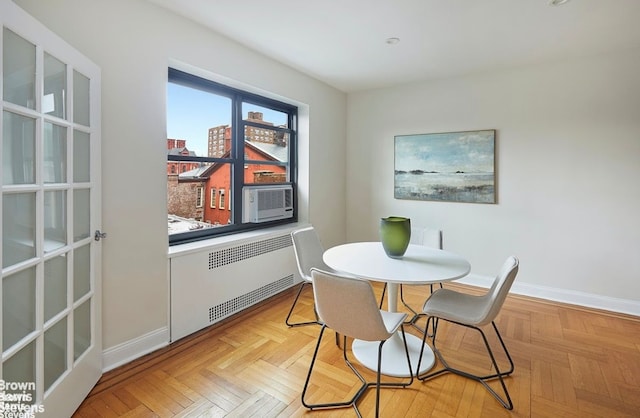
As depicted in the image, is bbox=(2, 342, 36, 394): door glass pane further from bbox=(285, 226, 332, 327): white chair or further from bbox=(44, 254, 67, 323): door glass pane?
bbox=(285, 226, 332, 327): white chair

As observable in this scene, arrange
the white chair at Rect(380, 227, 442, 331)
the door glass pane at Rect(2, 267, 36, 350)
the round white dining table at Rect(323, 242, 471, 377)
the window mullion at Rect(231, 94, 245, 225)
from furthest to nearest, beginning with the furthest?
the window mullion at Rect(231, 94, 245, 225)
the white chair at Rect(380, 227, 442, 331)
the round white dining table at Rect(323, 242, 471, 377)
the door glass pane at Rect(2, 267, 36, 350)

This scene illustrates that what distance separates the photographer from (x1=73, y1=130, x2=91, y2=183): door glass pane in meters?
1.77

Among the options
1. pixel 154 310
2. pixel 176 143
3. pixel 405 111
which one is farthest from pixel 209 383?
pixel 405 111

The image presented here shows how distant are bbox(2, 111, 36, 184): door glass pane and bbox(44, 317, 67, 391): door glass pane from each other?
732 millimetres

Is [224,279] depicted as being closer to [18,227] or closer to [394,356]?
[394,356]

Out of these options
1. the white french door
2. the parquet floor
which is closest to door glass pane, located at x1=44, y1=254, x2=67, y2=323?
the white french door

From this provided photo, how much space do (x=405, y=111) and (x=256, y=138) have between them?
2005mm

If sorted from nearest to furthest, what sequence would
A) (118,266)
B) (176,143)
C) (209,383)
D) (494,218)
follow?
(209,383) < (118,266) < (176,143) < (494,218)

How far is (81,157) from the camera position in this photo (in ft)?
6.00

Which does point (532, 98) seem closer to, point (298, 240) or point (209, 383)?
point (298, 240)

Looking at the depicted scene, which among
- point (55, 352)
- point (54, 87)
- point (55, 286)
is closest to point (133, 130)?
point (54, 87)

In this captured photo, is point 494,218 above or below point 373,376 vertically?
above

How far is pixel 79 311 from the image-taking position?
1.82 metres

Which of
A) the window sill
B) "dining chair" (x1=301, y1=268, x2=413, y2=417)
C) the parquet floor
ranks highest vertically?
the window sill
